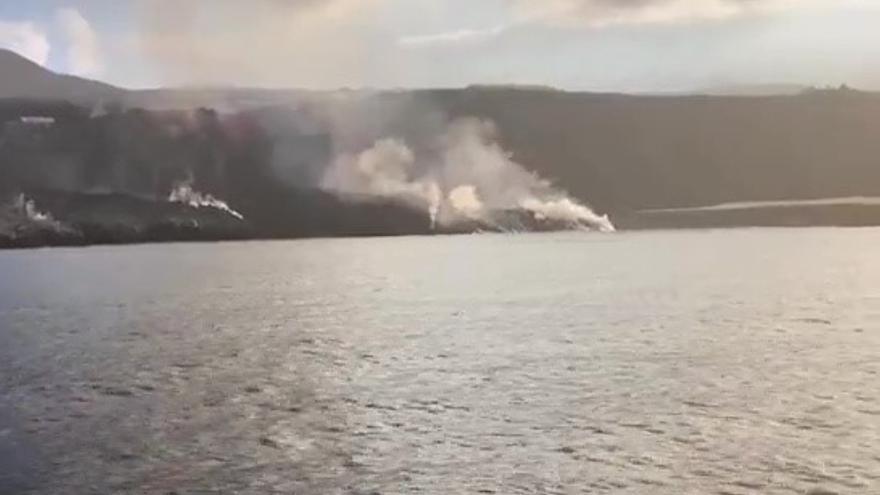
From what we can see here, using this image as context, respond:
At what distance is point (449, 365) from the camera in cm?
353

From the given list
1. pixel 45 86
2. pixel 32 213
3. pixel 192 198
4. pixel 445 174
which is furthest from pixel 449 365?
pixel 45 86

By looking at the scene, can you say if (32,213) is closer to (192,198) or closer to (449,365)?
(192,198)

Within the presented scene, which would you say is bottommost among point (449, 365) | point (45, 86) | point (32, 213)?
point (449, 365)

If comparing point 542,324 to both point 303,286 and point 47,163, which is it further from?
point 47,163

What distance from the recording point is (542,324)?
3.78 m

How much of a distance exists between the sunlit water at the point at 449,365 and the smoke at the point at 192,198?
0.15 m

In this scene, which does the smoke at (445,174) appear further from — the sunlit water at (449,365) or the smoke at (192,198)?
the smoke at (192,198)

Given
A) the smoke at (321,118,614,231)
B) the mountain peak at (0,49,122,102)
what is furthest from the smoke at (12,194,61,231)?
the smoke at (321,118,614,231)

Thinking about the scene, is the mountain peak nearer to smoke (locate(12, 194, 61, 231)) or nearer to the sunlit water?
smoke (locate(12, 194, 61, 231))

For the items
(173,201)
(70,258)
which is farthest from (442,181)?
(70,258)

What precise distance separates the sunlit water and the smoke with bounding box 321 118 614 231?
0.13 metres

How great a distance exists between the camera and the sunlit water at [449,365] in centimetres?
297

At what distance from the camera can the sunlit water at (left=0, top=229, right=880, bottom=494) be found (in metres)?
2.97

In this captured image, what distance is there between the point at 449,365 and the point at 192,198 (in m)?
1.13
